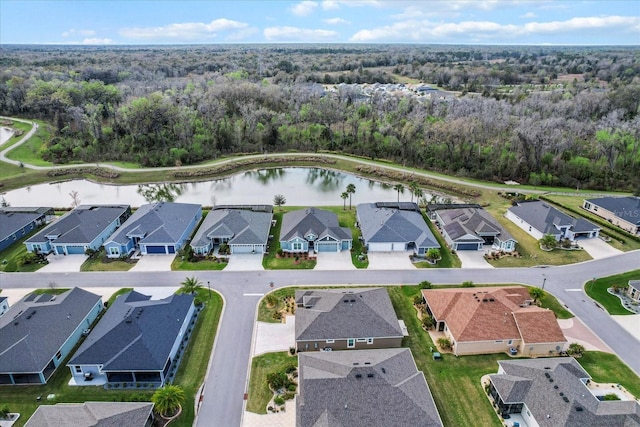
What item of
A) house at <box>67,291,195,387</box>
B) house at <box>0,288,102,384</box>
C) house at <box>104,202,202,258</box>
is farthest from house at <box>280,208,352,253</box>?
house at <box>0,288,102,384</box>

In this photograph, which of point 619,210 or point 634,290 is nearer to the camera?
point 634,290

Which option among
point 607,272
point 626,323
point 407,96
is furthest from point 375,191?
point 407,96

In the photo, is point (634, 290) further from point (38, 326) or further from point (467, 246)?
point (38, 326)

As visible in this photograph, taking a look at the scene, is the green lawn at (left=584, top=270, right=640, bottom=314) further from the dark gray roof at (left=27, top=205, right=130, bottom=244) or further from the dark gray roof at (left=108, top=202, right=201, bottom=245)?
the dark gray roof at (left=27, top=205, right=130, bottom=244)

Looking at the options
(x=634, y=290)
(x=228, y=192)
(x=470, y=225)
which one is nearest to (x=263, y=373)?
(x=470, y=225)

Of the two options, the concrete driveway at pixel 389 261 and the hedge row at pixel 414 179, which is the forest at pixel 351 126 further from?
the concrete driveway at pixel 389 261

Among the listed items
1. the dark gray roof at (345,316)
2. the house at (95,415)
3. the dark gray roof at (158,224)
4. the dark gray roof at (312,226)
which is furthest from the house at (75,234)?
the dark gray roof at (345,316)

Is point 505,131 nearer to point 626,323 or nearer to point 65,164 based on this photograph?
point 626,323
